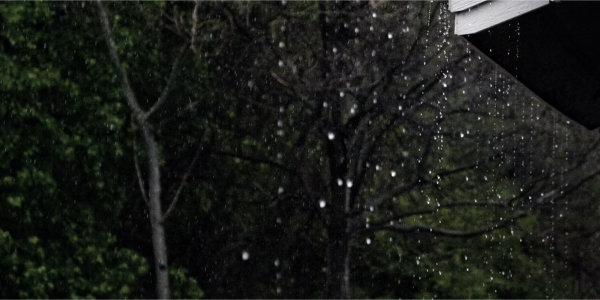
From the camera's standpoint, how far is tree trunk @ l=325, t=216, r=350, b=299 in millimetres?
15484

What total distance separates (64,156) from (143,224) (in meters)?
2.81

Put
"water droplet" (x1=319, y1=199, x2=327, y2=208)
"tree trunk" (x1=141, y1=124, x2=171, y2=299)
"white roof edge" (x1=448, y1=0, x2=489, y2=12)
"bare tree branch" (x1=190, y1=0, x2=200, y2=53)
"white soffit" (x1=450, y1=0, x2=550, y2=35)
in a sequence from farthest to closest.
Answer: "tree trunk" (x1=141, y1=124, x2=171, y2=299), "water droplet" (x1=319, y1=199, x2=327, y2=208), "bare tree branch" (x1=190, y1=0, x2=200, y2=53), "white roof edge" (x1=448, y1=0, x2=489, y2=12), "white soffit" (x1=450, y1=0, x2=550, y2=35)

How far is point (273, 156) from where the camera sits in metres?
17.3

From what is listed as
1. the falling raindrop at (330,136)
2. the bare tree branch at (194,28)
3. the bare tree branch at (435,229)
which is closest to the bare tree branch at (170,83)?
the bare tree branch at (194,28)

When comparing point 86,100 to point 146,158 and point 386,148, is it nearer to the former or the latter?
point 146,158

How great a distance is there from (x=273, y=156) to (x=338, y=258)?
2.34 meters

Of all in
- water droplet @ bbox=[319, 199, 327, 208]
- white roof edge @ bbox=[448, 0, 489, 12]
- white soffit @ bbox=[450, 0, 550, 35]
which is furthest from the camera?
water droplet @ bbox=[319, 199, 327, 208]

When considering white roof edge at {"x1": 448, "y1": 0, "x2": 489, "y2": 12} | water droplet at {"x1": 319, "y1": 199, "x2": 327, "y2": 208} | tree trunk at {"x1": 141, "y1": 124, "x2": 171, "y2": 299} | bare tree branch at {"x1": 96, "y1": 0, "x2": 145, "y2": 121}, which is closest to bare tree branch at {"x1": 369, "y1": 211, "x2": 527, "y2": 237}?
water droplet at {"x1": 319, "y1": 199, "x2": 327, "y2": 208}

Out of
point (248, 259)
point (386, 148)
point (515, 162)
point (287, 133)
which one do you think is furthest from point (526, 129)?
point (248, 259)

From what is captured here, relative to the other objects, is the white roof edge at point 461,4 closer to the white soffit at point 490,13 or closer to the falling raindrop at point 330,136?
the white soffit at point 490,13

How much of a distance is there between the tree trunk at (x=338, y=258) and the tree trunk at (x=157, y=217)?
223 cm

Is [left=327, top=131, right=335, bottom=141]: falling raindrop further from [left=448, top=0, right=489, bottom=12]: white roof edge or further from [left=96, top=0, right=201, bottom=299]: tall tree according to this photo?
[left=448, top=0, right=489, bottom=12]: white roof edge

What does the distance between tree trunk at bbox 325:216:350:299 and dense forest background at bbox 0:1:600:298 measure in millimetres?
26

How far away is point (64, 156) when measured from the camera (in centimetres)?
1574
